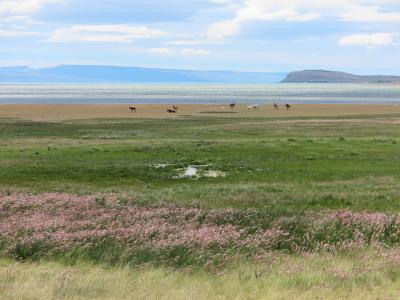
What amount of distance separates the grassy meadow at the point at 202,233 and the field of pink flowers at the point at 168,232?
3cm

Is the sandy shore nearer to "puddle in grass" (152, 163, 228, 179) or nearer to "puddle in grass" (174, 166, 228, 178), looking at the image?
"puddle in grass" (152, 163, 228, 179)

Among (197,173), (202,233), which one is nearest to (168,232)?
(202,233)

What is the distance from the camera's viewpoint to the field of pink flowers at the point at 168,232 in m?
10.4

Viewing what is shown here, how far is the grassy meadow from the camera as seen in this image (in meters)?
8.49

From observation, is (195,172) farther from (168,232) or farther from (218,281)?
(218,281)

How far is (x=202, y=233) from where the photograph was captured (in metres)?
11.1

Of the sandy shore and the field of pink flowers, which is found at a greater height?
the field of pink flowers

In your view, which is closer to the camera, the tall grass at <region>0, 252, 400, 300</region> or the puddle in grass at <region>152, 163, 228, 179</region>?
the tall grass at <region>0, 252, 400, 300</region>

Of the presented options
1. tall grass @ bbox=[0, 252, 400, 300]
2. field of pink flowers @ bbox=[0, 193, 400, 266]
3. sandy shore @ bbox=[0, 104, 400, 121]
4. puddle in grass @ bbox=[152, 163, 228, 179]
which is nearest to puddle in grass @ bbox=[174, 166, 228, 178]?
puddle in grass @ bbox=[152, 163, 228, 179]

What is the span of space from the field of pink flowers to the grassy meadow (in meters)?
0.03

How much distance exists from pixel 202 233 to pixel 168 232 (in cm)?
87

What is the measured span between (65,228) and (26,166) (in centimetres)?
1658

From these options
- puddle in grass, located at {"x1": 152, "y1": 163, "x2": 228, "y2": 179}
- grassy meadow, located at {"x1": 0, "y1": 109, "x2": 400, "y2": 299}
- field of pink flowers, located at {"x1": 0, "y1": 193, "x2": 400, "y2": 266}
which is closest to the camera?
grassy meadow, located at {"x1": 0, "y1": 109, "x2": 400, "y2": 299}

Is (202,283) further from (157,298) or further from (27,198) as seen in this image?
(27,198)
